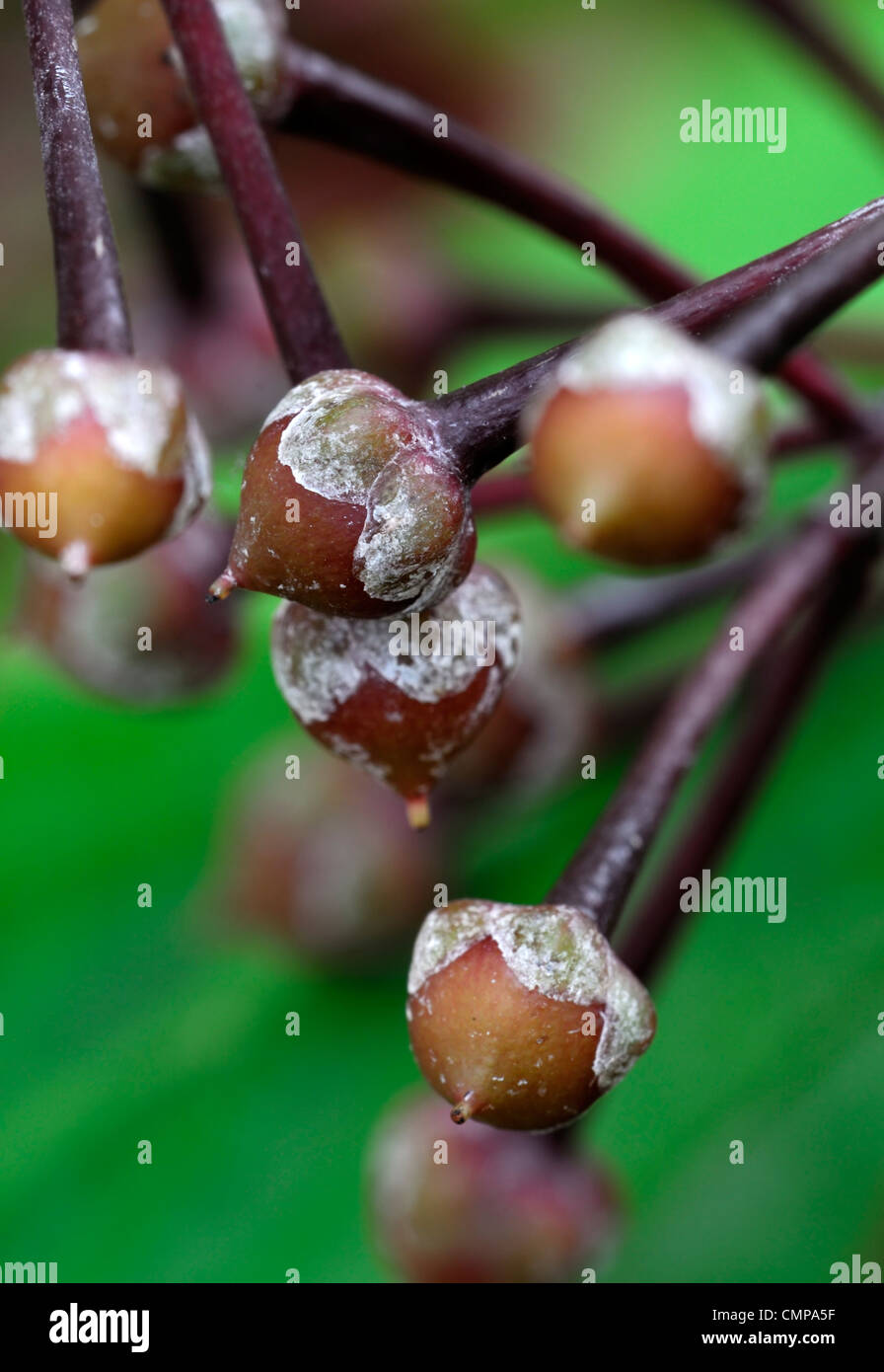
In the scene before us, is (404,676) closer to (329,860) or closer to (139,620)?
(139,620)

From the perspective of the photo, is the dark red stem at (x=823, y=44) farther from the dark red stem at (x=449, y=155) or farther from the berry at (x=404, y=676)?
the berry at (x=404, y=676)

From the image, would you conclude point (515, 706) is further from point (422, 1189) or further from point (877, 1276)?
point (877, 1276)

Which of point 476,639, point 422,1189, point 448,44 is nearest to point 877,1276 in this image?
point 422,1189

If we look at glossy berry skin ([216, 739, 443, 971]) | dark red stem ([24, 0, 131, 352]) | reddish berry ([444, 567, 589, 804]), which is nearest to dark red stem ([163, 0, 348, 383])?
dark red stem ([24, 0, 131, 352])

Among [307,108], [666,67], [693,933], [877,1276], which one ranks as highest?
[666,67]

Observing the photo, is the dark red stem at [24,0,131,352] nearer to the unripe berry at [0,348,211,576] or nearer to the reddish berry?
the unripe berry at [0,348,211,576]
